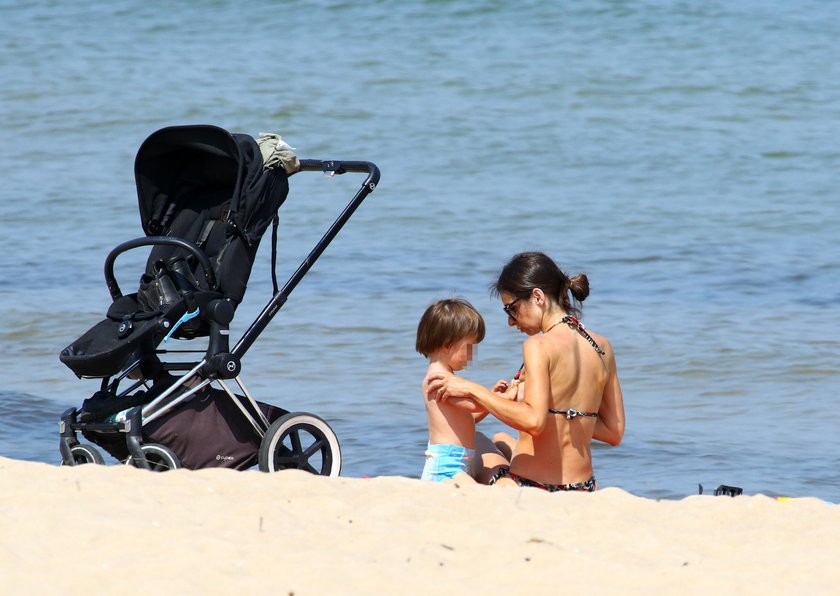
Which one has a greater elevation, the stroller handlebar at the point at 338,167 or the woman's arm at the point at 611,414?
the stroller handlebar at the point at 338,167

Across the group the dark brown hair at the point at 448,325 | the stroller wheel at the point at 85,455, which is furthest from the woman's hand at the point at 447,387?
the stroller wheel at the point at 85,455

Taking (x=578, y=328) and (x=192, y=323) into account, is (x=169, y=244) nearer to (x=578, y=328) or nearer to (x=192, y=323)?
(x=192, y=323)

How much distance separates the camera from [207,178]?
482 cm

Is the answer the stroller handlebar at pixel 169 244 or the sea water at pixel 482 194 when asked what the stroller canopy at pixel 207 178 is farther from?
the sea water at pixel 482 194

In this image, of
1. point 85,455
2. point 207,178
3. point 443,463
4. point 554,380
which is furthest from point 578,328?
point 85,455

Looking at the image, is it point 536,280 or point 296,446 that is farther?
point 296,446

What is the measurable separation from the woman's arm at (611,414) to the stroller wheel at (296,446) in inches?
37.2

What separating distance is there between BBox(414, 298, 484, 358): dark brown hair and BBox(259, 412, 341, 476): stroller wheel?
51 centimetres

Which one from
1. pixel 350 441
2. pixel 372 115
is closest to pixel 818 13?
pixel 372 115

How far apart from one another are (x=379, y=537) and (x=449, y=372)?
3.95ft

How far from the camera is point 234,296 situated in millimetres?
4562

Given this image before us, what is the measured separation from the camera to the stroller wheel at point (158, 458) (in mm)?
4434

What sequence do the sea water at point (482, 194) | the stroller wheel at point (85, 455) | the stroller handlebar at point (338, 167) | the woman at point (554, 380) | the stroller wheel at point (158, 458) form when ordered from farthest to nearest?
the sea water at point (482, 194) < the stroller handlebar at point (338, 167) < the stroller wheel at point (85, 455) < the stroller wheel at point (158, 458) < the woman at point (554, 380)

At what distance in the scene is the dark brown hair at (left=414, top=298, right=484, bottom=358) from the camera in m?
4.38
